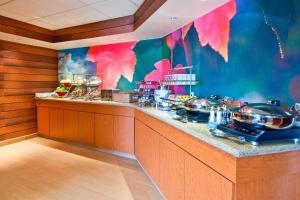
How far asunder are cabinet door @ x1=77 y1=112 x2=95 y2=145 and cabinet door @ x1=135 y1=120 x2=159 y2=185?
Answer: 1058mm

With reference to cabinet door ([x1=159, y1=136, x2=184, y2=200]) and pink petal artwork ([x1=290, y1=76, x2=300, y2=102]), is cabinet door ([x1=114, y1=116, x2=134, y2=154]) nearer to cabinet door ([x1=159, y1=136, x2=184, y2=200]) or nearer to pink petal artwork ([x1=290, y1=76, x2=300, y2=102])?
cabinet door ([x1=159, y1=136, x2=184, y2=200])

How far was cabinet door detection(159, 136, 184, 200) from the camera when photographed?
177 cm

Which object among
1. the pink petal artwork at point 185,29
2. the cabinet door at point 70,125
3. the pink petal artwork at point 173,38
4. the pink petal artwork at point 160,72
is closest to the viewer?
the pink petal artwork at point 185,29

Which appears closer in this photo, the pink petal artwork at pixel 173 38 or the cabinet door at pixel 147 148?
the cabinet door at pixel 147 148

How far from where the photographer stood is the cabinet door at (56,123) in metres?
4.27

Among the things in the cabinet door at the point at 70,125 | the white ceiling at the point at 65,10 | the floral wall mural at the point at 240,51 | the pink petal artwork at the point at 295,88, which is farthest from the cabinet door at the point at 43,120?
the pink petal artwork at the point at 295,88

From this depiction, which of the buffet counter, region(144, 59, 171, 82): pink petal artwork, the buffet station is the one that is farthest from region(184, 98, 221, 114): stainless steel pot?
region(144, 59, 171, 82): pink petal artwork

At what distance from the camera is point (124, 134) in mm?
3449

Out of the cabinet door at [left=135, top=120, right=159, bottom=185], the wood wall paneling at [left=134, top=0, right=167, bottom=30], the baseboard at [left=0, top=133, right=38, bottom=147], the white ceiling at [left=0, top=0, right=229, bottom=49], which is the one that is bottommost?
the baseboard at [left=0, top=133, right=38, bottom=147]

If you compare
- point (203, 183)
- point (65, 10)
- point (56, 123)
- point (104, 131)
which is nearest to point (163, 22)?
point (65, 10)

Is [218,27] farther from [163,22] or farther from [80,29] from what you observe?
[80,29]

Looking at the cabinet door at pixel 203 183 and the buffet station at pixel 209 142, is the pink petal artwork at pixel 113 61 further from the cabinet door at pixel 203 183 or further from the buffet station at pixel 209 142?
the cabinet door at pixel 203 183

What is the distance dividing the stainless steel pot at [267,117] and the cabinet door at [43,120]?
429 centimetres

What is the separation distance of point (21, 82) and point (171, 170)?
156 inches
